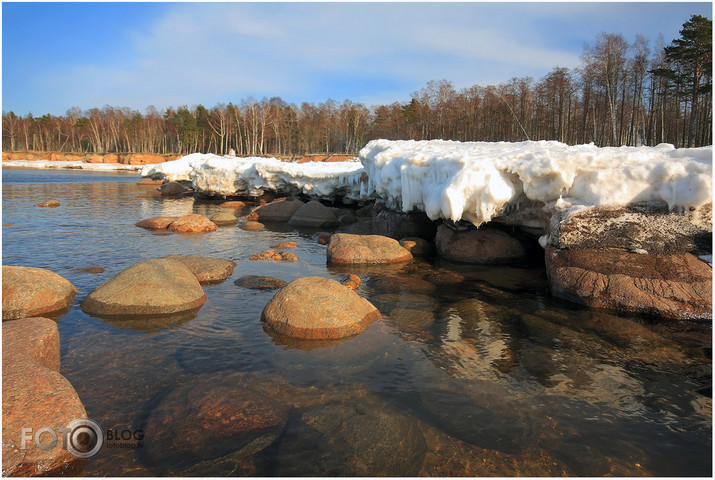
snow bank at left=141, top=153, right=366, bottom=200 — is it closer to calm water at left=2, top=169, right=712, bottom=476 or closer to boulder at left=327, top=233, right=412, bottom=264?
boulder at left=327, top=233, right=412, bottom=264

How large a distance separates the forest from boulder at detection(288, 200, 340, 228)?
477 inches

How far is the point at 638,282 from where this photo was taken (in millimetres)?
6887

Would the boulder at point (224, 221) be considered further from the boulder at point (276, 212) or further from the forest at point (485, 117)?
the forest at point (485, 117)

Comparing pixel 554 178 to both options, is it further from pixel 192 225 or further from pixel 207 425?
pixel 192 225

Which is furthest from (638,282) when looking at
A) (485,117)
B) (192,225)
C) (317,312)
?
(485,117)

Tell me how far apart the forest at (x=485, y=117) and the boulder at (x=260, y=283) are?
18.0m

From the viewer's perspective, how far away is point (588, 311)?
7004 millimetres

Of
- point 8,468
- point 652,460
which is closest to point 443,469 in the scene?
point 652,460

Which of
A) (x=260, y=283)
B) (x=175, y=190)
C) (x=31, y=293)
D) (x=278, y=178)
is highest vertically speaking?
(x=278, y=178)

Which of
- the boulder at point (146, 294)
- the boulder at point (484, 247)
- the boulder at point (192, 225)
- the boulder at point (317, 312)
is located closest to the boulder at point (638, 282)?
the boulder at point (484, 247)

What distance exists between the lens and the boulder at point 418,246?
11.3 m

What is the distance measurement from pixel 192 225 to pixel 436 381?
11817mm

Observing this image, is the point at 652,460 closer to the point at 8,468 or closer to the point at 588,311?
the point at 588,311

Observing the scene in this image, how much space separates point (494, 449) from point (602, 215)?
5.44m
